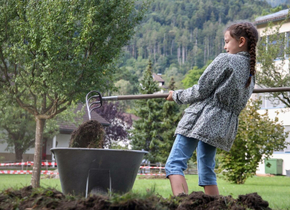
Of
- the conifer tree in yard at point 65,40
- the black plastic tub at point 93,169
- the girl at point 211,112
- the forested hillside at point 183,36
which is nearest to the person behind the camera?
the black plastic tub at point 93,169

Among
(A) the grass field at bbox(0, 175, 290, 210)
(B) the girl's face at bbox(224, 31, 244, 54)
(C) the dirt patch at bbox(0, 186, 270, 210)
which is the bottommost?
(A) the grass field at bbox(0, 175, 290, 210)

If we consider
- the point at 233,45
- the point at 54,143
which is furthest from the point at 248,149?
the point at 54,143

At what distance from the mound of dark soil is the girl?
2.97 feet

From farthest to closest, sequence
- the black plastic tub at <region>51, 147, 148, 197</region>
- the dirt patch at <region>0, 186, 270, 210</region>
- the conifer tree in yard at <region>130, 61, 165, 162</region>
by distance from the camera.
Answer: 1. the conifer tree in yard at <region>130, 61, 165, 162</region>
2. the black plastic tub at <region>51, 147, 148, 197</region>
3. the dirt patch at <region>0, 186, 270, 210</region>

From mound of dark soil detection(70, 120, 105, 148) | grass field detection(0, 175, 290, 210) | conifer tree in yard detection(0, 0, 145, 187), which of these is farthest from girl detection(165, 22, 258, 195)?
conifer tree in yard detection(0, 0, 145, 187)

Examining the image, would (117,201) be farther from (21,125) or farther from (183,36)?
(183,36)

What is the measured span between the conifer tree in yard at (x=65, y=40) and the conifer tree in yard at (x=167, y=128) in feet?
62.9

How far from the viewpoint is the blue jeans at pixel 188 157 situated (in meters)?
3.75

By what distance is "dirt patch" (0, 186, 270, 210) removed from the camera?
2.53 m

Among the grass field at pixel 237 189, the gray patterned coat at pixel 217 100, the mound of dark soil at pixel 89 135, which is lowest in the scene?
the grass field at pixel 237 189

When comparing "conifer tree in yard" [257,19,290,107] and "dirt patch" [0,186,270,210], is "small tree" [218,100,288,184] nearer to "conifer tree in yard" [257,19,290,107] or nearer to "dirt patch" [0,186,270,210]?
"conifer tree in yard" [257,19,290,107]

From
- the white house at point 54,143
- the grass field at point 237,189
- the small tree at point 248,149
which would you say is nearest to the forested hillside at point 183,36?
the white house at point 54,143

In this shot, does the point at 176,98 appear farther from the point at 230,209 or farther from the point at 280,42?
the point at 280,42

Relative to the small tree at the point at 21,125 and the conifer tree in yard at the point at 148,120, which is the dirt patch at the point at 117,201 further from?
the conifer tree in yard at the point at 148,120
